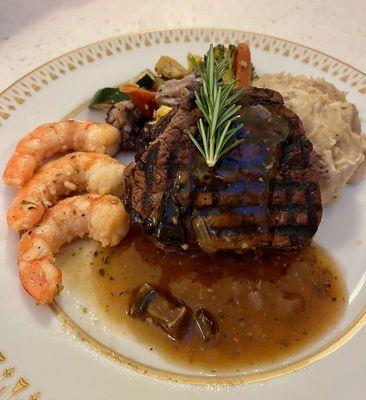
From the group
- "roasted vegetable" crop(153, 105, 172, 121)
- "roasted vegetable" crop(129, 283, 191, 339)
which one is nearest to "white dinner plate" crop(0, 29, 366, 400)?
"roasted vegetable" crop(129, 283, 191, 339)

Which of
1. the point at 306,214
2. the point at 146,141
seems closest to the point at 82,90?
the point at 146,141

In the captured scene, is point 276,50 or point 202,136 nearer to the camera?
point 202,136

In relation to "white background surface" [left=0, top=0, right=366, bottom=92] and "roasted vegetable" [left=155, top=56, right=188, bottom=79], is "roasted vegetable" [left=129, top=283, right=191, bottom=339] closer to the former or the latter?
"roasted vegetable" [left=155, top=56, right=188, bottom=79]

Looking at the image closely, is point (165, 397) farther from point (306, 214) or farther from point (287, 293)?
point (306, 214)

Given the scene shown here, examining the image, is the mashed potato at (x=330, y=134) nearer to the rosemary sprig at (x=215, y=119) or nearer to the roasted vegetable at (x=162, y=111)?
the rosemary sprig at (x=215, y=119)

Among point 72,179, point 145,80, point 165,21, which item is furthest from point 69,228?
point 165,21

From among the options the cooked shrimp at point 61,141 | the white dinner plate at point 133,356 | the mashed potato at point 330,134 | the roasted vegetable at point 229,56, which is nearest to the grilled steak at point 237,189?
the mashed potato at point 330,134
